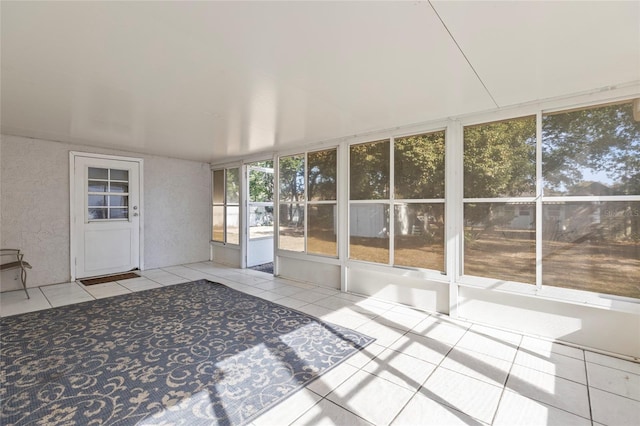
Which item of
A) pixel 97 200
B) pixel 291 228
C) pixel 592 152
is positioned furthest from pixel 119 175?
pixel 592 152

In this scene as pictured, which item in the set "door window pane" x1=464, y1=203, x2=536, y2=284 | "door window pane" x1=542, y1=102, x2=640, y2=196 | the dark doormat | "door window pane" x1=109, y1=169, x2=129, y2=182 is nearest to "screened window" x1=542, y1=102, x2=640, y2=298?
"door window pane" x1=542, y1=102, x2=640, y2=196

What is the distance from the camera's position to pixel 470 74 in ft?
7.61

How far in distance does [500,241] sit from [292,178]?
344 cm

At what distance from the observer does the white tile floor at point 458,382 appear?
1.81m

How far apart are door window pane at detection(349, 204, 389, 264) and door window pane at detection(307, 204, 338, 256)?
1.08 feet

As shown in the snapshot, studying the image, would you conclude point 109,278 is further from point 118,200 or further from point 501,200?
point 501,200

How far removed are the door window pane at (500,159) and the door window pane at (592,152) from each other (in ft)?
0.44

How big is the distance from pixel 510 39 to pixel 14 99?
4.42 meters

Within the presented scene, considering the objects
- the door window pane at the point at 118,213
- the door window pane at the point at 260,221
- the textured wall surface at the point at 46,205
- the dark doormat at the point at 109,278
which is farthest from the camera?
the door window pane at the point at 260,221

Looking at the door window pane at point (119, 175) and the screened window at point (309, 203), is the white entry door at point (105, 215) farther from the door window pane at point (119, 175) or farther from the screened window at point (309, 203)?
the screened window at point (309, 203)

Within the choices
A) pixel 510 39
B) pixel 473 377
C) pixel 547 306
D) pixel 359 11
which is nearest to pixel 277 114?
pixel 359 11

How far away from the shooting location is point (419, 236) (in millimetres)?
3746

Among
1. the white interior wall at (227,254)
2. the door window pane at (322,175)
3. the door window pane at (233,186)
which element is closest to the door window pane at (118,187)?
the door window pane at (233,186)

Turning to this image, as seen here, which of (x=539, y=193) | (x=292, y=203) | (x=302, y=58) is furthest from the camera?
(x=292, y=203)
